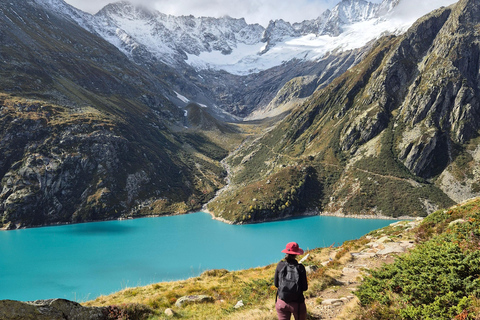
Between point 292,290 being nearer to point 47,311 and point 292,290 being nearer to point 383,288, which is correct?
point 383,288

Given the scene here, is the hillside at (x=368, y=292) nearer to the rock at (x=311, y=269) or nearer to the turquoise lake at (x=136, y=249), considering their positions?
the rock at (x=311, y=269)

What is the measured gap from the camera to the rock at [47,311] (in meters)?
8.00

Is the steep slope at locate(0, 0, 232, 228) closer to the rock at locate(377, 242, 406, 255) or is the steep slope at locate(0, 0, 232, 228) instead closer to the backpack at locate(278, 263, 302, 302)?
the rock at locate(377, 242, 406, 255)

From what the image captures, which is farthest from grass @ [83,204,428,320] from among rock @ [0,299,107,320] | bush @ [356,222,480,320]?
bush @ [356,222,480,320]

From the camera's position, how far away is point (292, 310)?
27.1 ft

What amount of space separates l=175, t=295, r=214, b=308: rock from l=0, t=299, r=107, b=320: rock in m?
5.81

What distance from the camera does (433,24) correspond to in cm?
17375

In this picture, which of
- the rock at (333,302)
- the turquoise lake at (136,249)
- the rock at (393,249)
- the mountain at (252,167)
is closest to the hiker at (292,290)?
the rock at (333,302)

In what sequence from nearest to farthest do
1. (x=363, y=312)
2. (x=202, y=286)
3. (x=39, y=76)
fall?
1. (x=363, y=312)
2. (x=202, y=286)
3. (x=39, y=76)

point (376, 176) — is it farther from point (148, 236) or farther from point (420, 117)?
point (148, 236)

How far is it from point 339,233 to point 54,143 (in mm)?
142485

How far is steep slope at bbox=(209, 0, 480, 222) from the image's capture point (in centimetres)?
12119

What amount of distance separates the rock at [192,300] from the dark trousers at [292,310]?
366 inches

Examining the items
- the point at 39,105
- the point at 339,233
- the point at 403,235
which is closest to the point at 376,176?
the point at 339,233
